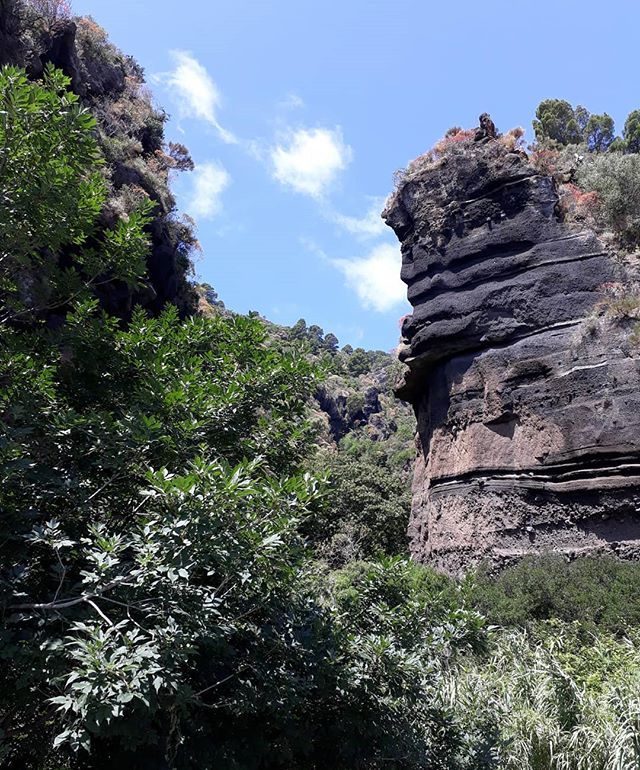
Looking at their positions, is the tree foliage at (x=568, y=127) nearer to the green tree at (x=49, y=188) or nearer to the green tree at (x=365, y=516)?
the green tree at (x=365, y=516)

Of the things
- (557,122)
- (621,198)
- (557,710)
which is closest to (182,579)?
(557,710)

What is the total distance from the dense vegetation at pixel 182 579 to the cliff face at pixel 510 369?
835cm

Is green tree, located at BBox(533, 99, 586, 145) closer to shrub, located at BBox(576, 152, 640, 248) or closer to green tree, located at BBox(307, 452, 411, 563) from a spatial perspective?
shrub, located at BBox(576, 152, 640, 248)

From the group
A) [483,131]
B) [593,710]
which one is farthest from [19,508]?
[483,131]

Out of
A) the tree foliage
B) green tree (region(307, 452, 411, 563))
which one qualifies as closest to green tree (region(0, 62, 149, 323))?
green tree (region(307, 452, 411, 563))

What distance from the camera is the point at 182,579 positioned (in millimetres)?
3918

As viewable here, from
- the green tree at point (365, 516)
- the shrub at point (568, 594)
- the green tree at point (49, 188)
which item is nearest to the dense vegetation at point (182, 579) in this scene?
the green tree at point (49, 188)

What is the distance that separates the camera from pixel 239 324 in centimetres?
614

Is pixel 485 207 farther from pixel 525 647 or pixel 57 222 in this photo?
pixel 57 222

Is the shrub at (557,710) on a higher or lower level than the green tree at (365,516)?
lower

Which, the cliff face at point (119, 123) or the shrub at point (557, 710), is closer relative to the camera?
the shrub at point (557, 710)

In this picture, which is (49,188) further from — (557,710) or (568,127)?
(568,127)

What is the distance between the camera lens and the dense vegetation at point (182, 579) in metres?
3.80

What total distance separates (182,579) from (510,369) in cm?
1486
